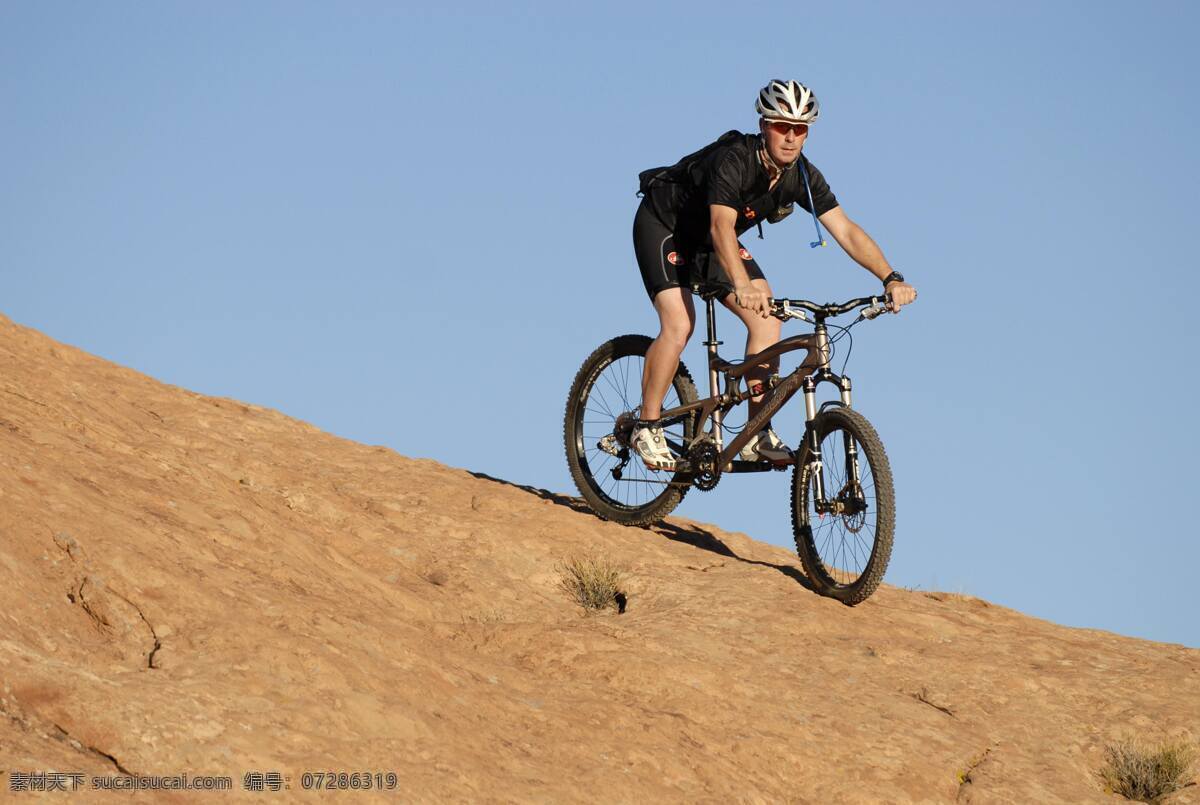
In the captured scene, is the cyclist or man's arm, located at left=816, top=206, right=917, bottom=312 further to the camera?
man's arm, located at left=816, top=206, right=917, bottom=312

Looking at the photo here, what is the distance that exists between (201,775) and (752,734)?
2543 mm

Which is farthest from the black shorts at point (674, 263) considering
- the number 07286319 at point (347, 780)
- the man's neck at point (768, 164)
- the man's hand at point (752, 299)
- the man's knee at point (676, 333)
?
the number 07286319 at point (347, 780)

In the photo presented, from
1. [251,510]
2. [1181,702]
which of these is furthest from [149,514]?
[1181,702]

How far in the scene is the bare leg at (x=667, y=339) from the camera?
29.2 ft

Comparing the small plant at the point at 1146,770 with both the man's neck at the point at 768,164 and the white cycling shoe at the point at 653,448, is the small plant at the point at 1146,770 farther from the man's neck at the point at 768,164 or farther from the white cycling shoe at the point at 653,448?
the man's neck at the point at 768,164

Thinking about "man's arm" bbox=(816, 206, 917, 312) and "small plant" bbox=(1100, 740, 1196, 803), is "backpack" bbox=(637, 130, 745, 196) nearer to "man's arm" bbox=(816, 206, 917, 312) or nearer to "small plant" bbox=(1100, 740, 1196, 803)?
"man's arm" bbox=(816, 206, 917, 312)

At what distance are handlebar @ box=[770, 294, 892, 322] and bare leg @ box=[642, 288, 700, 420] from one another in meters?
1.02

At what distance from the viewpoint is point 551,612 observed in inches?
298

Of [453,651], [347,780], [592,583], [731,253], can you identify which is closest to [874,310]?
[731,253]

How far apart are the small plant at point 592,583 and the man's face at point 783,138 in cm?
263

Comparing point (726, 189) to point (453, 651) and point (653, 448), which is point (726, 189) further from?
point (453, 651)

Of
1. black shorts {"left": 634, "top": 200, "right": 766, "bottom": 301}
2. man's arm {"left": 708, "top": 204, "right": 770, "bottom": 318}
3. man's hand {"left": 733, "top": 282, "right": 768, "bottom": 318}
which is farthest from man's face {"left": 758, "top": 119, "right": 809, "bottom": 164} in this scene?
man's hand {"left": 733, "top": 282, "right": 768, "bottom": 318}

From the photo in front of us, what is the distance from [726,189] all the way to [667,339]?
1.16 m

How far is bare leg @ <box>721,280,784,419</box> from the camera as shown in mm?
8688
